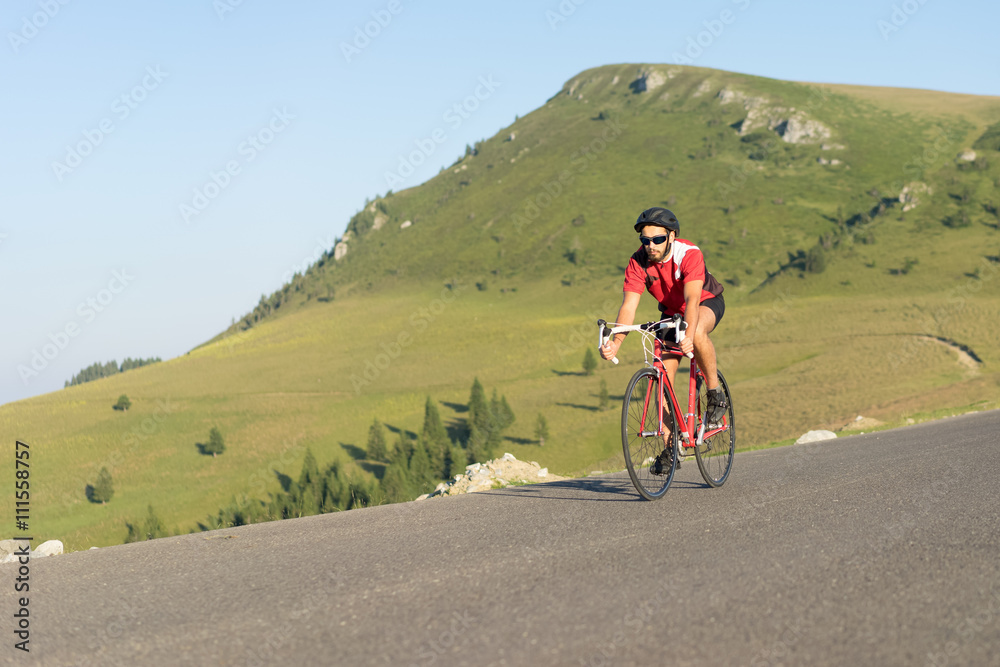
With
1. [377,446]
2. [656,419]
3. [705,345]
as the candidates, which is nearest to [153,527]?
[377,446]

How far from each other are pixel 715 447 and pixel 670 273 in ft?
6.96

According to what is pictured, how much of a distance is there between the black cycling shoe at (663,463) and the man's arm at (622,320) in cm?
110

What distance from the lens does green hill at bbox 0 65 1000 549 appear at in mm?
74312

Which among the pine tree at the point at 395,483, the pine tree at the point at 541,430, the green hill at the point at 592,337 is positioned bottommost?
the pine tree at the point at 395,483

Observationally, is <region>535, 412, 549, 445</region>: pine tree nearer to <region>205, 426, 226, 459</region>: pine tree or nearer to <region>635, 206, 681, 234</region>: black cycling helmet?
<region>205, 426, 226, 459</region>: pine tree

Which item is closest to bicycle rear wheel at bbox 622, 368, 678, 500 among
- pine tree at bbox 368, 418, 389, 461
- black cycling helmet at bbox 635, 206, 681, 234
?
black cycling helmet at bbox 635, 206, 681, 234

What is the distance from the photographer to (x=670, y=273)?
24.0 feet

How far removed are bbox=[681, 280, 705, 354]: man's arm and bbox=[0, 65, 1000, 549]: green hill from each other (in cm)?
2170

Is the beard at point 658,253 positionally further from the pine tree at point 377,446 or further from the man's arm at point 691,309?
the pine tree at point 377,446

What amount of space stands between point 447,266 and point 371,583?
624 ft

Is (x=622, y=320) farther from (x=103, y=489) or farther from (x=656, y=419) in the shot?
(x=103, y=489)

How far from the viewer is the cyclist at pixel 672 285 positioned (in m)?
7.10

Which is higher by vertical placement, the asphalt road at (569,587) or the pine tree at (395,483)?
the asphalt road at (569,587)

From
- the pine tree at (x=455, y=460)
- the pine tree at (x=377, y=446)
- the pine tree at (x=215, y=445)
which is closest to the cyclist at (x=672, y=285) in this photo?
the pine tree at (x=455, y=460)
